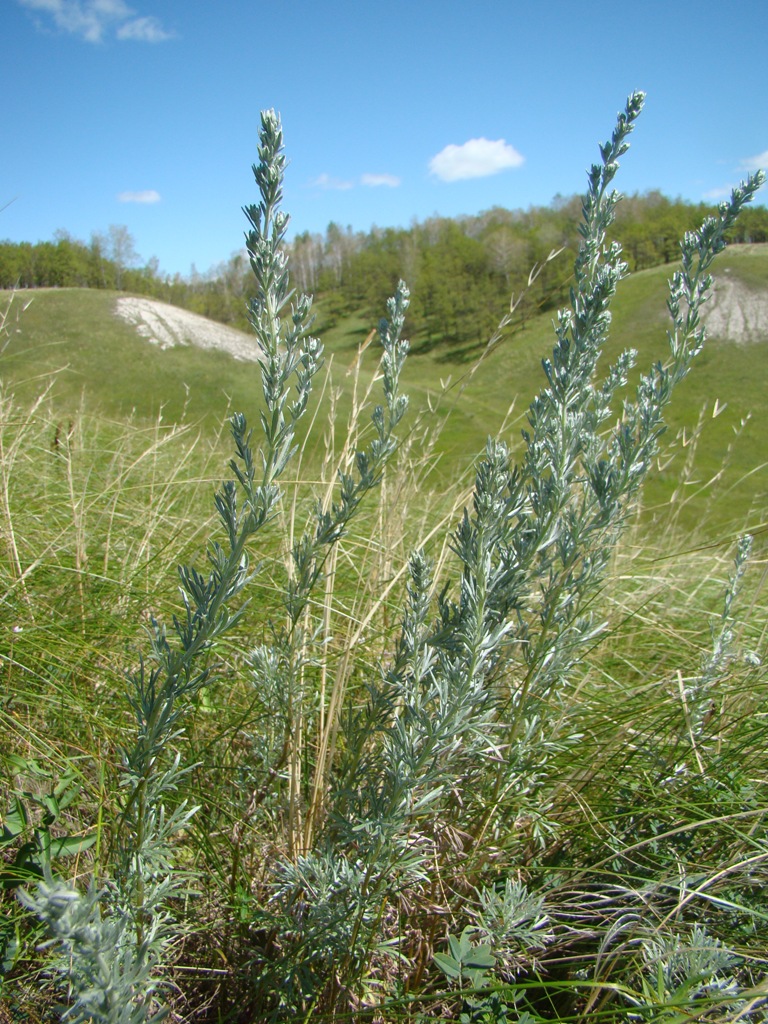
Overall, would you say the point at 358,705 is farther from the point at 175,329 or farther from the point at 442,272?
the point at 442,272

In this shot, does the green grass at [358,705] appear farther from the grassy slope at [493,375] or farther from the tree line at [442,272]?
the tree line at [442,272]

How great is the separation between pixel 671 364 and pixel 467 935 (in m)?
1.51

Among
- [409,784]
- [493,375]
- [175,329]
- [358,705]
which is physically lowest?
[493,375]

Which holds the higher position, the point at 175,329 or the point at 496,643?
the point at 175,329

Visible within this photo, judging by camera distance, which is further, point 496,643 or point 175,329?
point 175,329

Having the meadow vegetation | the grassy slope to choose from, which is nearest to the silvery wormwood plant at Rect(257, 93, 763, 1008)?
the meadow vegetation

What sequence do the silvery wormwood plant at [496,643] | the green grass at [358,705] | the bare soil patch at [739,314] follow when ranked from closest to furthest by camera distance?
1. the silvery wormwood plant at [496,643]
2. the green grass at [358,705]
3. the bare soil patch at [739,314]

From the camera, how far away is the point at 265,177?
40.6 inches

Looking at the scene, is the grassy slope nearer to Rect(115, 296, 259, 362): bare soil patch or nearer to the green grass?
Rect(115, 296, 259, 362): bare soil patch

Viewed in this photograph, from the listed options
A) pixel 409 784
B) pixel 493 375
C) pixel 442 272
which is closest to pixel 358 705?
pixel 409 784

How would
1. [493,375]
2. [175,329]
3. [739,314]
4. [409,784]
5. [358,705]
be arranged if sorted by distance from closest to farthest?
[409,784] → [358,705] → [175,329] → [739,314] → [493,375]

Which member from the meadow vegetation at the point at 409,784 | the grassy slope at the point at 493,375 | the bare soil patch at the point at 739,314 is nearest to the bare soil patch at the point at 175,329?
the grassy slope at the point at 493,375

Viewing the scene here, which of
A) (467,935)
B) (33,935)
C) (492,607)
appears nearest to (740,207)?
(492,607)

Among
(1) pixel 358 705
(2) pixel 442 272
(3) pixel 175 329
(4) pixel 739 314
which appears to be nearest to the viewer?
(1) pixel 358 705
